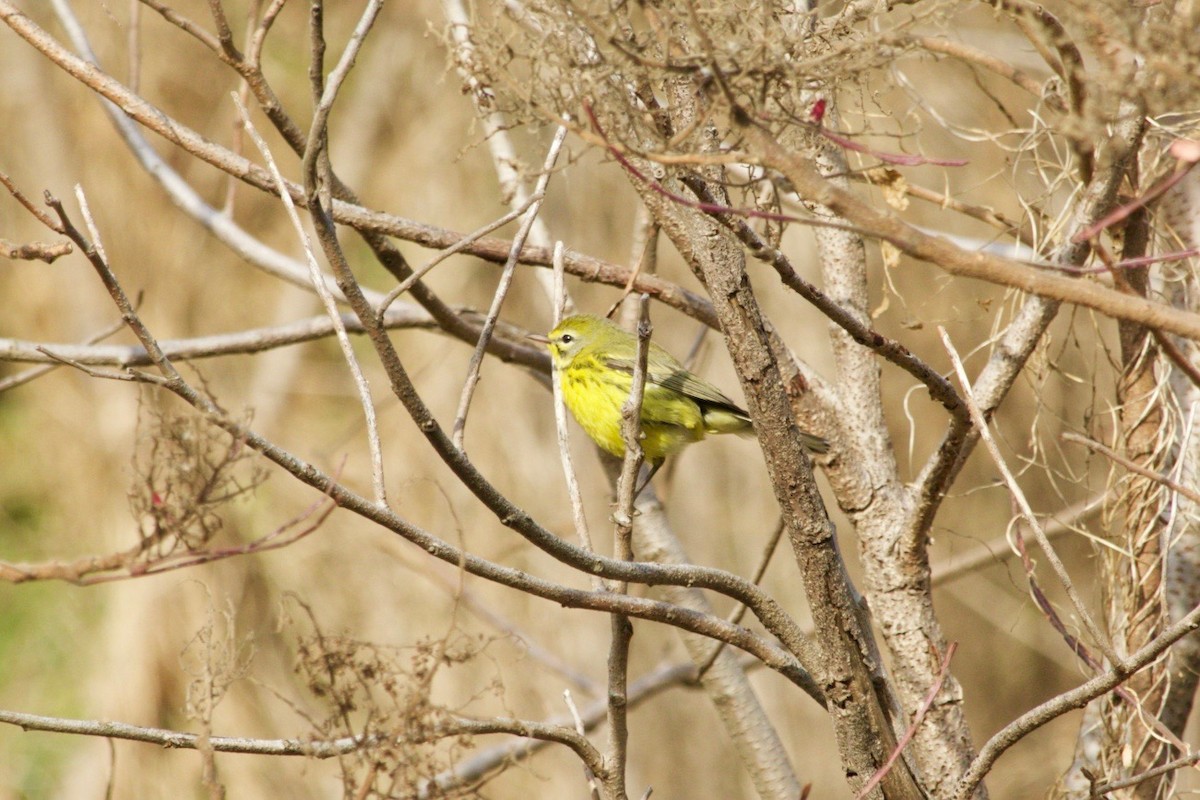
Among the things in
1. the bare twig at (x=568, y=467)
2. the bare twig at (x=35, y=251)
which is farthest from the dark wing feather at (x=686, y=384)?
the bare twig at (x=35, y=251)

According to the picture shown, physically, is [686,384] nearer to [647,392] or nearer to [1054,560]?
[647,392]

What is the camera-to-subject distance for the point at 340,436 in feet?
23.2

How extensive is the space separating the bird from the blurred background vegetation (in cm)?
221

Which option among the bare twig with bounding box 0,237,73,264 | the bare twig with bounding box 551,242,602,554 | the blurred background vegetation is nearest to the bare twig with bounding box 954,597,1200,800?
the bare twig with bounding box 551,242,602,554

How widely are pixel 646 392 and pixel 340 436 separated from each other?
3401mm

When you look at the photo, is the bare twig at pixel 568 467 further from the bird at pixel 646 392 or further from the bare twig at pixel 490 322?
the bird at pixel 646 392

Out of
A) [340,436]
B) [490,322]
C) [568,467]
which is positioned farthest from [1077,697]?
[340,436]

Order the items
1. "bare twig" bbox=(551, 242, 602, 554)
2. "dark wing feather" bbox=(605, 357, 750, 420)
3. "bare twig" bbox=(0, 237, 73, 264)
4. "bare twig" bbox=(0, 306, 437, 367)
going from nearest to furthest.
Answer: "bare twig" bbox=(0, 237, 73, 264), "bare twig" bbox=(551, 242, 602, 554), "bare twig" bbox=(0, 306, 437, 367), "dark wing feather" bbox=(605, 357, 750, 420)

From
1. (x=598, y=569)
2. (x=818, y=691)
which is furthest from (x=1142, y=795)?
(x=598, y=569)

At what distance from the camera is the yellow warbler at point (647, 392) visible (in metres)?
4.14

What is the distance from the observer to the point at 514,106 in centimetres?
138

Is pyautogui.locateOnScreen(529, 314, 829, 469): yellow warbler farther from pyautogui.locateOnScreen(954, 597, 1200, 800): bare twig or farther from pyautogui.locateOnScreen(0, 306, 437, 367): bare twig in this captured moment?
pyautogui.locateOnScreen(954, 597, 1200, 800): bare twig

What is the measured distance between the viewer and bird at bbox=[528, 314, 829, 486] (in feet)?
13.6

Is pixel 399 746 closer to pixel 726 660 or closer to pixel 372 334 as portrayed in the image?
pixel 372 334
